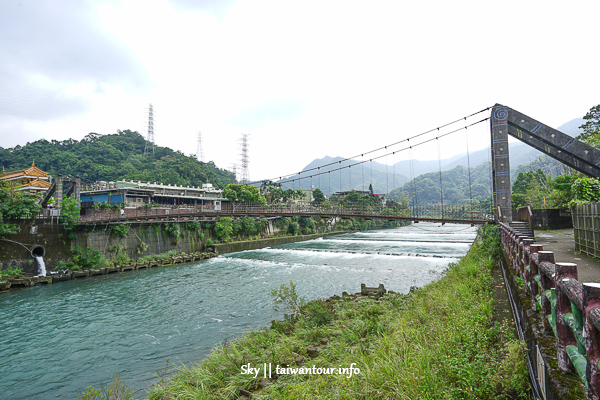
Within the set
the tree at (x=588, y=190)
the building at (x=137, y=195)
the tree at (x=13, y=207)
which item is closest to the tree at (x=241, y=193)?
the building at (x=137, y=195)

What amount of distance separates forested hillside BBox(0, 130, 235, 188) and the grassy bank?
42540 millimetres

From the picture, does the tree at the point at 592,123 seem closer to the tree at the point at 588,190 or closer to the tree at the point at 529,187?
the tree at the point at 529,187

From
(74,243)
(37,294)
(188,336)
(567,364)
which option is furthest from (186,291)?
(567,364)

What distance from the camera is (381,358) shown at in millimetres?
3602

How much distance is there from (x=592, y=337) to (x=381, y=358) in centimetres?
283

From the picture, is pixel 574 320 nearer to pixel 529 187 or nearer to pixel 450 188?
pixel 529 187

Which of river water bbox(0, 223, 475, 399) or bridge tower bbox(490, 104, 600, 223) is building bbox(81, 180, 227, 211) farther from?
bridge tower bbox(490, 104, 600, 223)

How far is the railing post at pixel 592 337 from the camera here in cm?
116

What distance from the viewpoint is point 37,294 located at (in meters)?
13.0

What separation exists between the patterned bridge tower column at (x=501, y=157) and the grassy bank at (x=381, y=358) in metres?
5.06

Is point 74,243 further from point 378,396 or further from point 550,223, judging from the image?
point 550,223

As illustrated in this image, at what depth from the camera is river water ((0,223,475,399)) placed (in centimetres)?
659

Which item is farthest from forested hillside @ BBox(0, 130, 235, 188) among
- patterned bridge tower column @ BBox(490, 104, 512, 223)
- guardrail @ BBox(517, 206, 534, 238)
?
guardrail @ BBox(517, 206, 534, 238)

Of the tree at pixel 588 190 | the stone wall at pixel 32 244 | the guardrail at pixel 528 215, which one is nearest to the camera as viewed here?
the tree at pixel 588 190
